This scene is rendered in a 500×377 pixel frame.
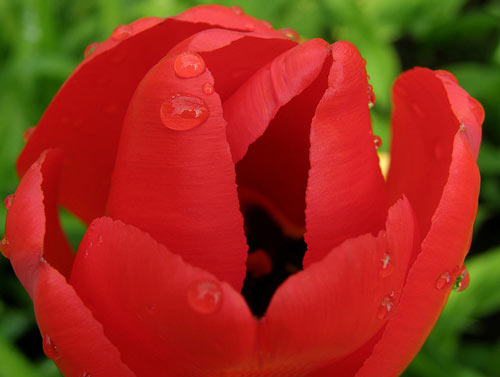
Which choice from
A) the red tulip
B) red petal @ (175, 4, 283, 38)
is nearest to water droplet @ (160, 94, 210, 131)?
the red tulip

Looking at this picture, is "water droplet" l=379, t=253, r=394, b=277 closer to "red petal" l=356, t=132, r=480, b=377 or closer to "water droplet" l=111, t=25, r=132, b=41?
"red petal" l=356, t=132, r=480, b=377

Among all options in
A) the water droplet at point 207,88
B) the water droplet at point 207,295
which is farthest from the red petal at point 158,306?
the water droplet at point 207,88

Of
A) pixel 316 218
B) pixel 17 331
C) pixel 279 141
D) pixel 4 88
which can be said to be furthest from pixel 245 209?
pixel 4 88

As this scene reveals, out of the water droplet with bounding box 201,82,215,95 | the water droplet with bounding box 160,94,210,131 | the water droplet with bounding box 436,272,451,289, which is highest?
the water droplet with bounding box 201,82,215,95

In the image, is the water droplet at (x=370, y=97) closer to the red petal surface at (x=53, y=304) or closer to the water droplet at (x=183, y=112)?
the water droplet at (x=183, y=112)

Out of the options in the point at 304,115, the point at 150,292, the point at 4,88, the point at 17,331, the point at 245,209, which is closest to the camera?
the point at 150,292

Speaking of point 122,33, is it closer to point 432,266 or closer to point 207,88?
point 207,88

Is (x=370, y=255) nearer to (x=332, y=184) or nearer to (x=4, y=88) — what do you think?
(x=332, y=184)

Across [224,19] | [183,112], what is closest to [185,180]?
[183,112]
